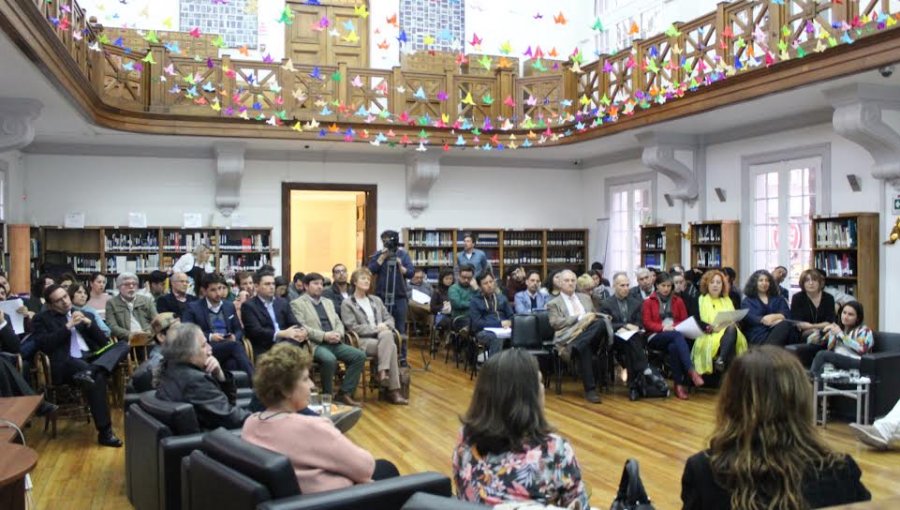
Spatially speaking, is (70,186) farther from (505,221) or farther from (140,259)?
(505,221)

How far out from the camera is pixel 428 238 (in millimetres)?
13062

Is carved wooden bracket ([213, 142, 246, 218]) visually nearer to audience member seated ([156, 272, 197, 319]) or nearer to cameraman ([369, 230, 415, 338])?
cameraman ([369, 230, 415, 338])

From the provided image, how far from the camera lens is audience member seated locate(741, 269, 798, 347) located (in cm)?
729

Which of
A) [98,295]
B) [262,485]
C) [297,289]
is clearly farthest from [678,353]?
[98,295]

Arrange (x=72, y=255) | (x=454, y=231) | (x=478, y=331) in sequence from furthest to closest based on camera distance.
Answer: (x=454, y=231)
(x=72, y=255)
(x=478, y=331)

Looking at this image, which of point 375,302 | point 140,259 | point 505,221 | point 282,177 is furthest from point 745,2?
point 140,259

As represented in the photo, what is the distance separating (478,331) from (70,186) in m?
7.18

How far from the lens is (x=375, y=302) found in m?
7.62

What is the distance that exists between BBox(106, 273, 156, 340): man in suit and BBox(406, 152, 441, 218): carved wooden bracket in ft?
20.2

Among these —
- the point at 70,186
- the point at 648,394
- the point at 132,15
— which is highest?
the point at 132,15

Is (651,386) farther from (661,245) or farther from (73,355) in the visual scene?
(73,355)

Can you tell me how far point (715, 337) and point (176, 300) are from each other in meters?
5.27

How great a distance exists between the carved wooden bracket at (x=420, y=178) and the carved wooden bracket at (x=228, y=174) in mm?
2765

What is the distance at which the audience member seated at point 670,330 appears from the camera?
24.3ft
